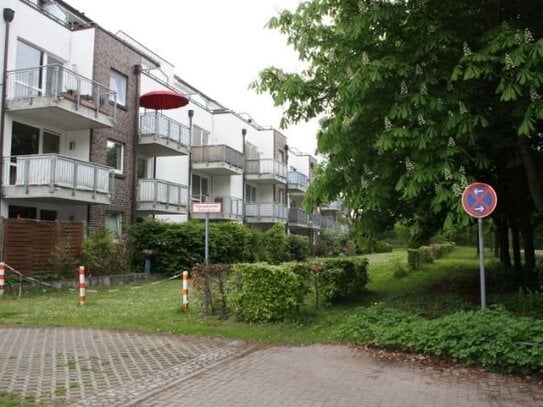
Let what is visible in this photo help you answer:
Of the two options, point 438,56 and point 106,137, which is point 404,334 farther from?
point 106,137

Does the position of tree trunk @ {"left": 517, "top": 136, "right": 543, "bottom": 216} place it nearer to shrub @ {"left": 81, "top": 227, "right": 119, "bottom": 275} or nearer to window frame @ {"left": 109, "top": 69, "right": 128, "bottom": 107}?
shrub @ {"left": 81, "top": 227, "right": 119, "bottom": 275}

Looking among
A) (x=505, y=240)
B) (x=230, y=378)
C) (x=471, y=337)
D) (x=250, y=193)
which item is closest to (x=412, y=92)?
(x=471, y=337)

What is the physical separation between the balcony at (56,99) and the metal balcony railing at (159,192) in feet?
13.2

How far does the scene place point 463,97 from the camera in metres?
8.96

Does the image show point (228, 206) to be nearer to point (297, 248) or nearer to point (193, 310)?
point (297, 248)

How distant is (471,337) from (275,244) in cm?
2296

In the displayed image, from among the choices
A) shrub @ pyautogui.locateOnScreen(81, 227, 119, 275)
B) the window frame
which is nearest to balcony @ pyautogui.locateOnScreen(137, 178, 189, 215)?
the window frame

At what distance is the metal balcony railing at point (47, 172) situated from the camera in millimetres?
17266

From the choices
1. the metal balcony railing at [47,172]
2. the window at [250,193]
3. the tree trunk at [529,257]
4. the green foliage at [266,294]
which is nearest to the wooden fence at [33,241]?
the metal balcony railing at [47,172]

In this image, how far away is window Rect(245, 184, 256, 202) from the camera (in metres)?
39.1

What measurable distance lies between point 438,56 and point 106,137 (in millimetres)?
16125

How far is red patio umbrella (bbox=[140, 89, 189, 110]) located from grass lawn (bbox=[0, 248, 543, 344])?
9.36 meters

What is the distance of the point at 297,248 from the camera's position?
112 feet

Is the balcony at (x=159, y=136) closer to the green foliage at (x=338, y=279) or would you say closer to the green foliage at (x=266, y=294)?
the green foliage at (x=338, y=279)
